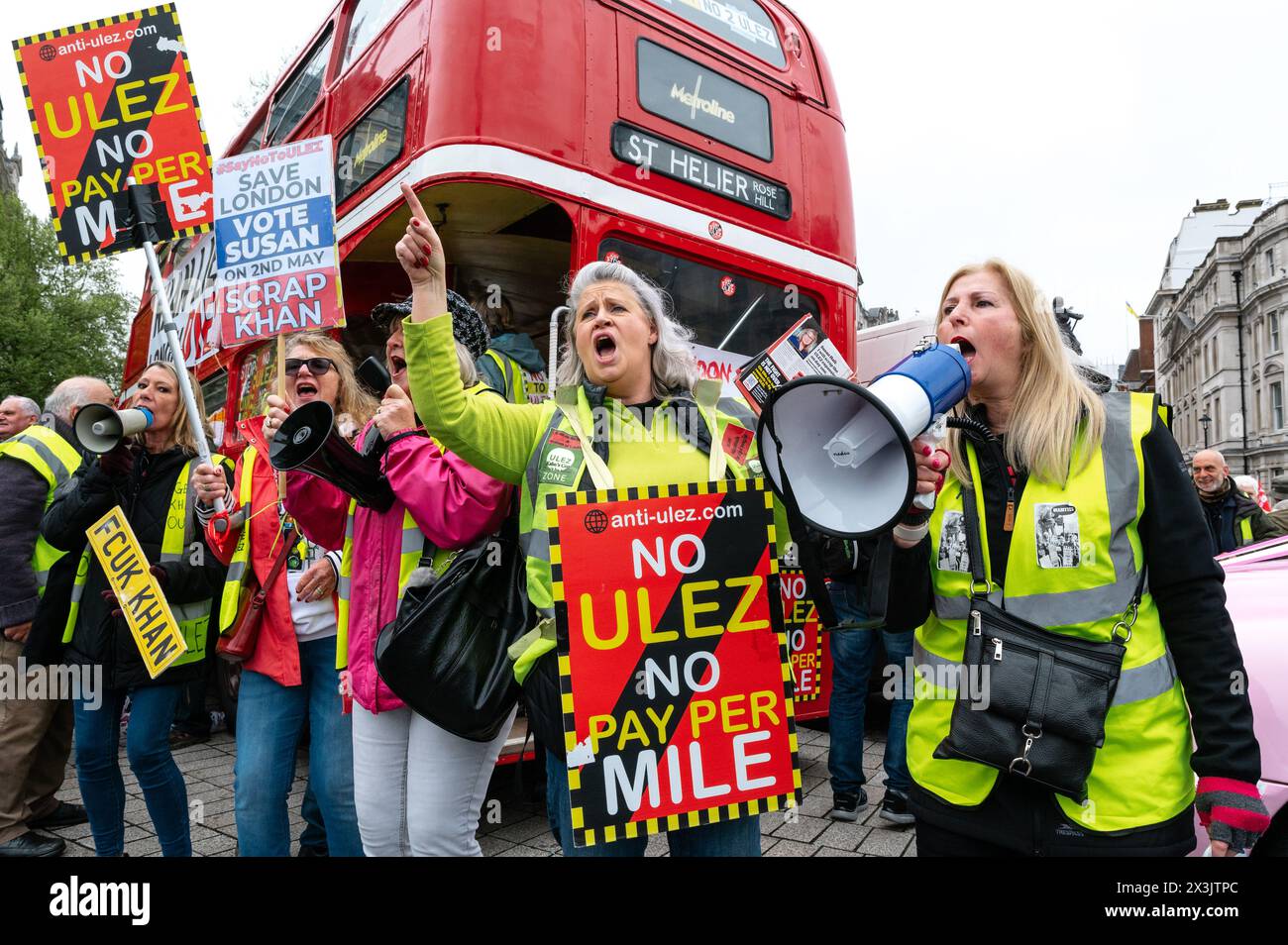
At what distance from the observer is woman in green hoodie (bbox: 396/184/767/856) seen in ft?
6.08

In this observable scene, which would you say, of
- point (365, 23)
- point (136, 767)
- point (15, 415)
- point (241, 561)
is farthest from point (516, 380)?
point (15, 415)

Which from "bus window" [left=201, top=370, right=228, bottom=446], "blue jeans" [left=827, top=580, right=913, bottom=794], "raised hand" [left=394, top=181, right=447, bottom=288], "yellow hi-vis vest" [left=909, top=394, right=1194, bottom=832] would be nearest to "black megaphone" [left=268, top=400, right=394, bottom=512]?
"raised hand" [left=394, top=181, right=447, bottom=288]

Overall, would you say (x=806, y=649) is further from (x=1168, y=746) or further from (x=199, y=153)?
(x=199, y=153)

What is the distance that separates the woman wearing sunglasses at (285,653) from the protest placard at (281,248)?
Result: 0.54 feet

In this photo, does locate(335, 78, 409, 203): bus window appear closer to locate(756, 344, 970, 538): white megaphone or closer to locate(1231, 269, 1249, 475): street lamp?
locate(756, 344, 970, 538): white megaphone

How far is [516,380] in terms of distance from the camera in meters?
3.56

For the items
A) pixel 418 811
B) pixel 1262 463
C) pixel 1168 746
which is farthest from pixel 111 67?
pixel 1262 463

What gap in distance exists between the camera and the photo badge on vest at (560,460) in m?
1.89

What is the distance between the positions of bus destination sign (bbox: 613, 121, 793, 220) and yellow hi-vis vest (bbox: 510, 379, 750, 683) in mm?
2650

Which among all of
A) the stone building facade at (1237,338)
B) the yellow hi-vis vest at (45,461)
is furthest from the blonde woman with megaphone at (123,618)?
the stone building facade at (1237,338)

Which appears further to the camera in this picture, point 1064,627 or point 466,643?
point 466,643

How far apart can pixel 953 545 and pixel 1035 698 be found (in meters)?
0.35

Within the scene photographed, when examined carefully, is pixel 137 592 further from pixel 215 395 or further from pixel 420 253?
pixel 215 395
